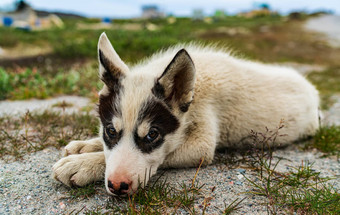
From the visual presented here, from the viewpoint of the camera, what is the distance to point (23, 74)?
6.81 meters

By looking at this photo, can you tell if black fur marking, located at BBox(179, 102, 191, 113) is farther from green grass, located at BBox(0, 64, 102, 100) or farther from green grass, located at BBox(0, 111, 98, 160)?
green grass, located at BBox(0, 64, 102, 100)

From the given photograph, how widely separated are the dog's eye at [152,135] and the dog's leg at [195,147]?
1.55 feet

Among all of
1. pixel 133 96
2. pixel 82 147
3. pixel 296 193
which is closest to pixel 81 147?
pixel 82 147

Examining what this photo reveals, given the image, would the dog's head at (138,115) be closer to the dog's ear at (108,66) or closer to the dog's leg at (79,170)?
the dog's ear at (108,66)

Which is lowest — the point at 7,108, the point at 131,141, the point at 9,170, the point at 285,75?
the point at 7,108

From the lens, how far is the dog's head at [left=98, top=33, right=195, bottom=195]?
8.55 feet

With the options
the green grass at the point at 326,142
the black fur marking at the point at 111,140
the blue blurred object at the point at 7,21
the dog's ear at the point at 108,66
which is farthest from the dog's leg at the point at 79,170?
the blue blurred object at the point at 7,21

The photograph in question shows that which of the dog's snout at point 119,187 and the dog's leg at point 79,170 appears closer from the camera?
the dog's snout at point 119,187

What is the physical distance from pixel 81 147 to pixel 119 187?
125cm

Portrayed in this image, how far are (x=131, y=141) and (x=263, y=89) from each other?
2294 mm

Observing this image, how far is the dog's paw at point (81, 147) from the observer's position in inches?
134

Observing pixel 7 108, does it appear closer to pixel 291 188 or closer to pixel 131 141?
pixel 131 141

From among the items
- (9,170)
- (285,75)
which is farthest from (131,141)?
(285,75)

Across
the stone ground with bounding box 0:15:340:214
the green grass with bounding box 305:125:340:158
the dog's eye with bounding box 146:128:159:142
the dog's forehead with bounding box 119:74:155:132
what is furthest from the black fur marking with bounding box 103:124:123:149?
the green grass with bounding box 305:125:340:158
